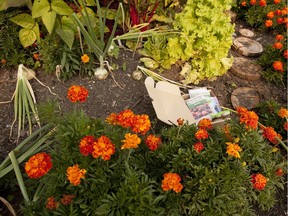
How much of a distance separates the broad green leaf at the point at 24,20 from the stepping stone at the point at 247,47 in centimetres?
189

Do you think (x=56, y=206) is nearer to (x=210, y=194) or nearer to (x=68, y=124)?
(x=68, y=124)

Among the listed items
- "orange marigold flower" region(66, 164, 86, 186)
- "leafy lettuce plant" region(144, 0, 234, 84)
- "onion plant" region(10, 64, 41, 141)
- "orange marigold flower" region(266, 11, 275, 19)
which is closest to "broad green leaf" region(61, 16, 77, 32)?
"onion plant" region(10, 64, 41, 141)

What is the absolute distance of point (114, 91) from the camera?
8.52ft

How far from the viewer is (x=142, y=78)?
8.91 ft

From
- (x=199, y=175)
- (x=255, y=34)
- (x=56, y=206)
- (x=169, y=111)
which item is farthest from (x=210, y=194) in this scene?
(x=255, y=34)

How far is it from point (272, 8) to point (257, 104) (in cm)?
131

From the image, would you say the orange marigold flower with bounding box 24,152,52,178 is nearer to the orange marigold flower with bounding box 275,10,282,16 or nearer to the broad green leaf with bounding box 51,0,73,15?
the broad green leaf with bounding box 51,0,73,15

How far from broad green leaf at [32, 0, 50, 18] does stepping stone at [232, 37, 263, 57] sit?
1801 mm

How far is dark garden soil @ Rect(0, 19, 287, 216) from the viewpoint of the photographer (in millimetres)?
2443

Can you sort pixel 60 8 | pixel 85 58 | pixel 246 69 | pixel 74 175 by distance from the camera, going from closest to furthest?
pixel 74 175 → pixel 85 58 → pixel 60 8 → pixel 246 69

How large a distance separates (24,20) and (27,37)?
0.15 meters

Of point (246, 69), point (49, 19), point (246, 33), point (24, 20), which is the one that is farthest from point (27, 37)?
point (246, 33)

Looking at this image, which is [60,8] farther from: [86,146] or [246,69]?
[246,69]

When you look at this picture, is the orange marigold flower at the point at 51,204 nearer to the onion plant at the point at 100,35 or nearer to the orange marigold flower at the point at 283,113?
the onion plant at the point at 100,35
